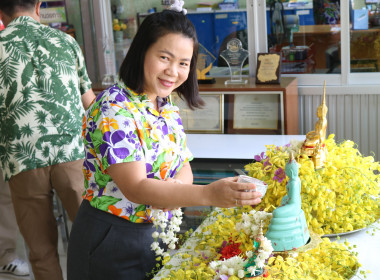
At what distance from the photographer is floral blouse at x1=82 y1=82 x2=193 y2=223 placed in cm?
155

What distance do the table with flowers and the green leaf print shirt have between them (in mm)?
1013

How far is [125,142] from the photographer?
1.55 m

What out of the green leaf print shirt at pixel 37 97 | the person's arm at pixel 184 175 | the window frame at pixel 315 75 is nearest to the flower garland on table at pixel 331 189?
the person's arm at pixel 184 175

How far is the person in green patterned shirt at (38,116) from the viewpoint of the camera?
2.51m

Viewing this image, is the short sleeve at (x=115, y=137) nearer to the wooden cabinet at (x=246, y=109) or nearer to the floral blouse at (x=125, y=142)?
the floral blouse at (x=125, y=142)

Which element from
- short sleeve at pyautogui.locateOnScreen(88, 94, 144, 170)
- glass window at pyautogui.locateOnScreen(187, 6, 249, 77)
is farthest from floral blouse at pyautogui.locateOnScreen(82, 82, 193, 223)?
glass window at pyautogui.locateOnScreen(187, 6, 249, 77)

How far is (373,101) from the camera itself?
13.3 feet

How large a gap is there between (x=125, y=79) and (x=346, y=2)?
2.86 meters

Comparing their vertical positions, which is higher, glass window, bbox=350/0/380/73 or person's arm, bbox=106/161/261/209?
glass window, bbox=350/0/380/73

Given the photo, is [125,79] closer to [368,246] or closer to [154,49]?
[154,49]

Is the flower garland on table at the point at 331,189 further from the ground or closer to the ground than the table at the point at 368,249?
further from the ground

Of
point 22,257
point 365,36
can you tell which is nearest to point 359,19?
point 365,36

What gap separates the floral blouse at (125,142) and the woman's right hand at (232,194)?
270 millimetres

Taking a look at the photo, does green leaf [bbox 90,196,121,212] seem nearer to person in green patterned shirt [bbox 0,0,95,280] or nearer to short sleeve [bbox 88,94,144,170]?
short sleeve [bbox 88,94,144,170]
